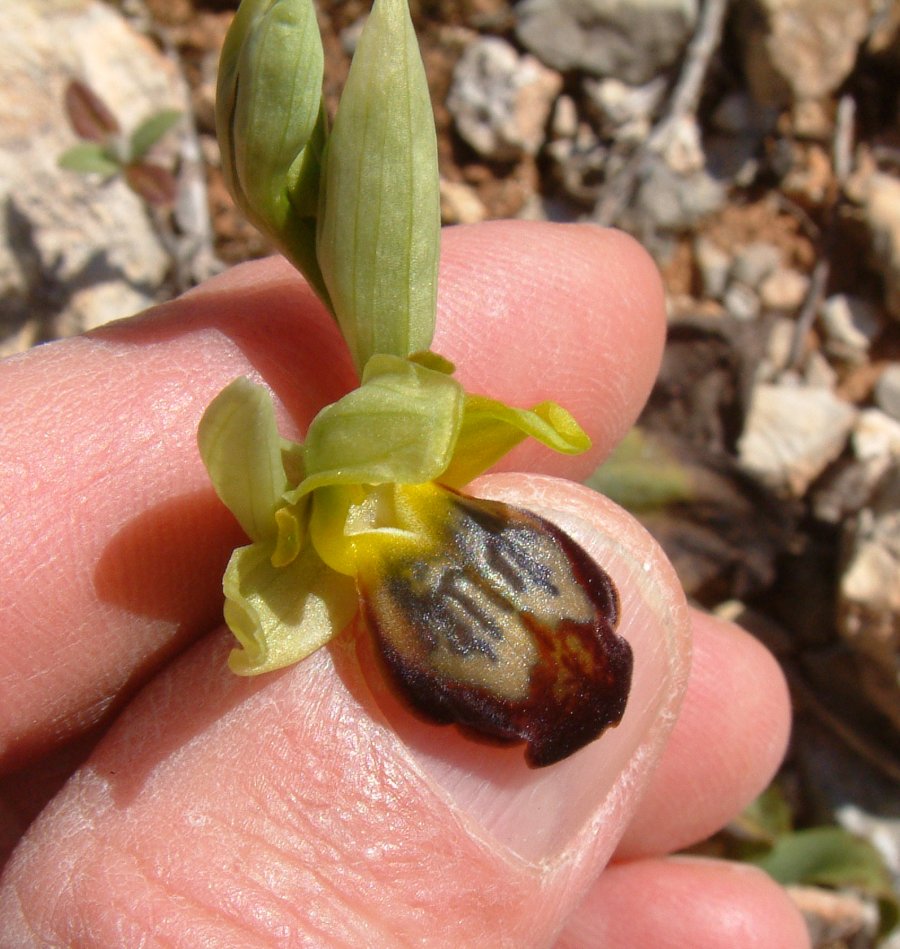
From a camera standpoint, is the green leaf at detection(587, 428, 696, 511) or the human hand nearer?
the human hand

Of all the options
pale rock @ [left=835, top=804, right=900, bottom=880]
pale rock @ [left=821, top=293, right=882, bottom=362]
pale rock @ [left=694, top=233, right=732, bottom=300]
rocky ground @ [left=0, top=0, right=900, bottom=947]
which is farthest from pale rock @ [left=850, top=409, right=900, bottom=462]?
pale rock @ [left=835, top=804, right=900, bottom=880]

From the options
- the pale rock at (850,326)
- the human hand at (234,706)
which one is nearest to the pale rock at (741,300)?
the pale rock at (850,326)

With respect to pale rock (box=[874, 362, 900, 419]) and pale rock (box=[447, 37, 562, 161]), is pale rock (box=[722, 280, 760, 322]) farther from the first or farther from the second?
pale rock (box=[447, 37, 562, 161])

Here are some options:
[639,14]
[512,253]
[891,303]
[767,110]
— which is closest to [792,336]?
[891,303]

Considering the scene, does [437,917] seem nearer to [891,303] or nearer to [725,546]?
[725,546]

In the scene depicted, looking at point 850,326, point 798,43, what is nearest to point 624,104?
point 798,43

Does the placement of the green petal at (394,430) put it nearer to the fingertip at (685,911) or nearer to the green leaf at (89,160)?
the fingertip at (685,911)
